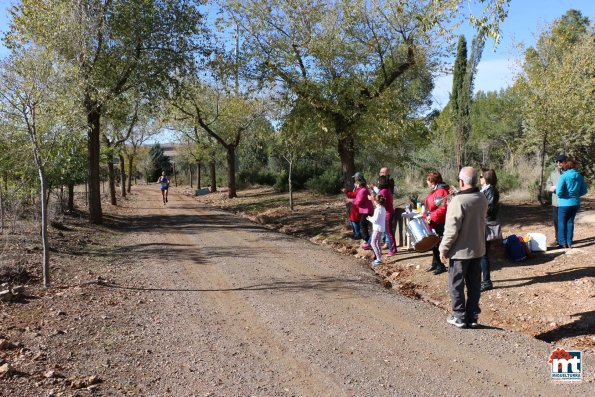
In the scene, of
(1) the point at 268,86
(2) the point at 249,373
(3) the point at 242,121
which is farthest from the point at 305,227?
(3) the point at 242,121

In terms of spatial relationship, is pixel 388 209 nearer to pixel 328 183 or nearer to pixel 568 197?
pixel 568 197

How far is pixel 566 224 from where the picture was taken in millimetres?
8734

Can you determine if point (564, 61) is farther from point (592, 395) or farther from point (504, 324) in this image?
point (592, 395)

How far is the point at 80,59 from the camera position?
496 inches

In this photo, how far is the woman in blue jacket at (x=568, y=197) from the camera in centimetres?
842

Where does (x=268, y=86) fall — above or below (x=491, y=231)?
above

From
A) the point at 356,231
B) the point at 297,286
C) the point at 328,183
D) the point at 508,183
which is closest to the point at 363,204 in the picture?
the point at 356,231

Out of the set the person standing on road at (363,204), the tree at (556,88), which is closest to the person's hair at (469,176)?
the person standing on road at (363,204)

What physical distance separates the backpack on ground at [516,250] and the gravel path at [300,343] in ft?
8.22

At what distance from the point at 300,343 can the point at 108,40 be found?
40.4ft

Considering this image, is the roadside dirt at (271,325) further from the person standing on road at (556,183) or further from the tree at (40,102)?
the tree at (40,102)

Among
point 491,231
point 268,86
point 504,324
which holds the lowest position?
point 504,324

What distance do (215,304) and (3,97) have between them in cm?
461

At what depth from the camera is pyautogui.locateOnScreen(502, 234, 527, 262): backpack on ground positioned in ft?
27.6
